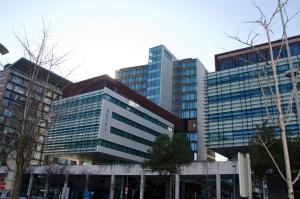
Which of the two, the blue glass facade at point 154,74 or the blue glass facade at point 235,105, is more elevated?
the blue glass facade at point 154,74

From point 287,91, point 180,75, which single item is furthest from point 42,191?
point 180,75

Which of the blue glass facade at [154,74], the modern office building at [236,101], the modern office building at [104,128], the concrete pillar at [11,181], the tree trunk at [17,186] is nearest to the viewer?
the tree trunk at [17,186]

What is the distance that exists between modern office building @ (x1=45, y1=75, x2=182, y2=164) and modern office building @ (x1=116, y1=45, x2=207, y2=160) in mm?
32975

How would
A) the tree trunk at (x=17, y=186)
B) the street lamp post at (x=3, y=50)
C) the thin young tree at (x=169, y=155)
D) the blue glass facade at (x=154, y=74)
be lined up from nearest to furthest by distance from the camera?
the tree trunk at (x=17, y=186) < the street lamp post at (x=3, y=50) < the thin young tree at (x=169, y=155) < the blue glass facade at (x=154, y=74)

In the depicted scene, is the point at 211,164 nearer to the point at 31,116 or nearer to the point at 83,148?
the point at 83,148

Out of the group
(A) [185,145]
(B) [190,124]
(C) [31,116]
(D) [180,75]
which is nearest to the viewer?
(C) [31,116]

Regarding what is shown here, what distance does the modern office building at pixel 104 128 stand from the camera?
6488cm

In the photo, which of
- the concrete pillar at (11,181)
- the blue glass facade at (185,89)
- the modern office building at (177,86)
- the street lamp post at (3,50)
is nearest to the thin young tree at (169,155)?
the concrete pillar at (11,181)

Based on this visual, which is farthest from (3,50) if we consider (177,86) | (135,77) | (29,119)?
(135,77)

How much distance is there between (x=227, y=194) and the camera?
9062 centimetres

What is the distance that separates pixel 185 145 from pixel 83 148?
1185 inches

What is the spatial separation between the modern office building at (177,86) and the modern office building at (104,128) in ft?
108

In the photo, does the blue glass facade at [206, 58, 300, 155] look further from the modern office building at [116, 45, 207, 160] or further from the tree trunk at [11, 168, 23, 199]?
the tree trunk at [11, 168, 23, 199]

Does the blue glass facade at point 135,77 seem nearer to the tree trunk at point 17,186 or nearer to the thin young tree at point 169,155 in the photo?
the thin young tree at point 169,155
